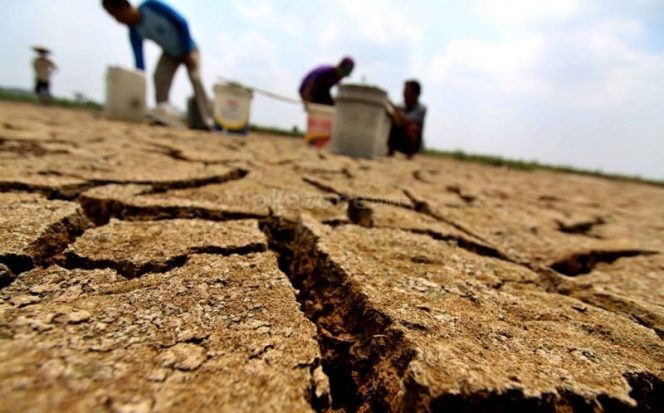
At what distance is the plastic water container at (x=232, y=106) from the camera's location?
410cm

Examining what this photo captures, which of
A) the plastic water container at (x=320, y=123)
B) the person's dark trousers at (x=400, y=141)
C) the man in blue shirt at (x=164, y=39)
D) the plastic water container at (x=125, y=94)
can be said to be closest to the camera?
the plastic water container at (x=320, y=123)

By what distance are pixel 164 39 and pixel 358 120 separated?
2.76 m

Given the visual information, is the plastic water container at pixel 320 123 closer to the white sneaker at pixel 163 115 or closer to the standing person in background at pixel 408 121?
the standing person in background at pixel 408 121

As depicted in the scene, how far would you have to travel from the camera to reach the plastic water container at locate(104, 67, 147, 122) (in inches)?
168

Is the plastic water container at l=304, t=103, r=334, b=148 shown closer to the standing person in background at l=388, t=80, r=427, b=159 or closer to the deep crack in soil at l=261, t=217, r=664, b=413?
the standing person in background at l=388, t=80, r=427, b=159

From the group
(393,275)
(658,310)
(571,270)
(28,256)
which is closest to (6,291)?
(28,256)

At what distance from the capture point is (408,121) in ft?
14.1

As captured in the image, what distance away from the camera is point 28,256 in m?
0.67

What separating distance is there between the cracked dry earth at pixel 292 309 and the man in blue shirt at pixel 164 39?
3405 mm

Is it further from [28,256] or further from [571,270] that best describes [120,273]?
[571,270]

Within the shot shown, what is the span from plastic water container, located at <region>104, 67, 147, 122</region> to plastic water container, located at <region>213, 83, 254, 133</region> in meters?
1.04

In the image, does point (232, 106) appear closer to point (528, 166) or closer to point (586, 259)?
point (586, 259)

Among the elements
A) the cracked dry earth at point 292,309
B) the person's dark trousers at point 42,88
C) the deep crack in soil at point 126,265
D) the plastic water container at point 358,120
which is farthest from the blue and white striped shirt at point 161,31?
the person's dark trousers at point 42,88

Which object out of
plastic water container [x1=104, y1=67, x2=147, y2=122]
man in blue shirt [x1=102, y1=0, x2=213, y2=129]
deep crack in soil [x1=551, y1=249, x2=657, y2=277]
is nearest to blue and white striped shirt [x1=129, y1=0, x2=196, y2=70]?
man in blue shirt [x1=102, y1=0, x2=213, y2=129]
